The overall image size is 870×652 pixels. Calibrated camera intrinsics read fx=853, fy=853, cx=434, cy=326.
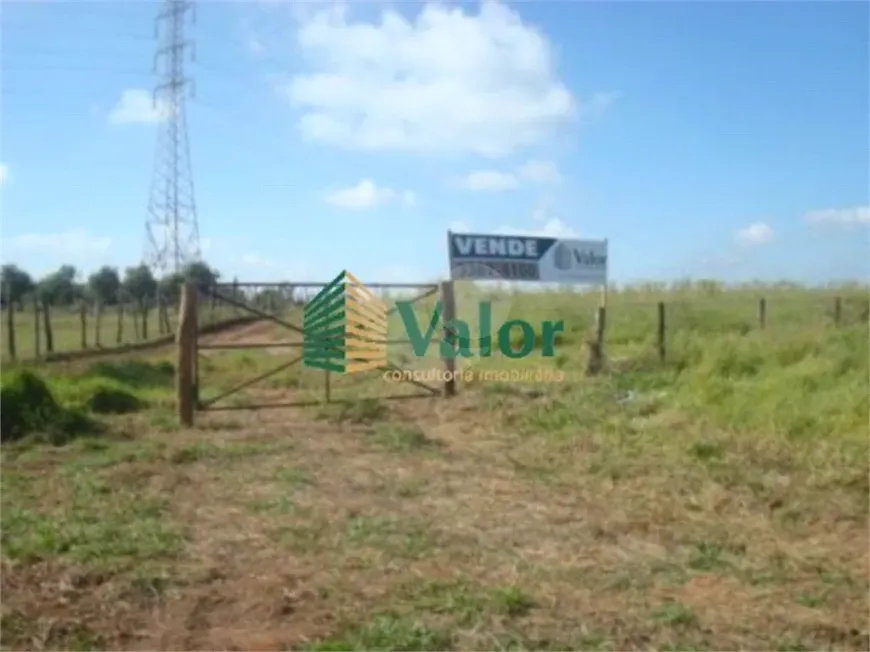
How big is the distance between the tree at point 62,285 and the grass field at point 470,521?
471 inches

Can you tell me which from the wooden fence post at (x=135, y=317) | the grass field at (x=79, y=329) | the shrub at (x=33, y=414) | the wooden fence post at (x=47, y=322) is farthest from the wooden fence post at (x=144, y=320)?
the shrub at (x=33, y=414)

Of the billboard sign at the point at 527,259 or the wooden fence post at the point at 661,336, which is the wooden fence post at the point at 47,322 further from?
the wooden fence post at the point at 661,336

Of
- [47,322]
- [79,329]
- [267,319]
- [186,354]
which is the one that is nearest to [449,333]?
[267,319]

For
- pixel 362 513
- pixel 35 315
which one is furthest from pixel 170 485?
pixel 35 315

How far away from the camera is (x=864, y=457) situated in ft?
21.5

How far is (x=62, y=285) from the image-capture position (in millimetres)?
22391

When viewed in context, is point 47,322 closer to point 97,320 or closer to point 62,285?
point 97,320

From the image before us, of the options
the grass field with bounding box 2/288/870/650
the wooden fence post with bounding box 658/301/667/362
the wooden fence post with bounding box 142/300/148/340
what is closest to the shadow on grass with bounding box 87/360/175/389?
the grass field with bounding box 2/288/870/650

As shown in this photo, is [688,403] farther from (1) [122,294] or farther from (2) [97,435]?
(1) [122,294]

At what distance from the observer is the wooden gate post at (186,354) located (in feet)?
30.0

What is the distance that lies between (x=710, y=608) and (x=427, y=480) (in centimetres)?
300

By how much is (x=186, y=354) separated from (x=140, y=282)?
1316 centimetres

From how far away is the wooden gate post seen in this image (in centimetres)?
916

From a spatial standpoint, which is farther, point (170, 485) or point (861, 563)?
point (170, 485)
